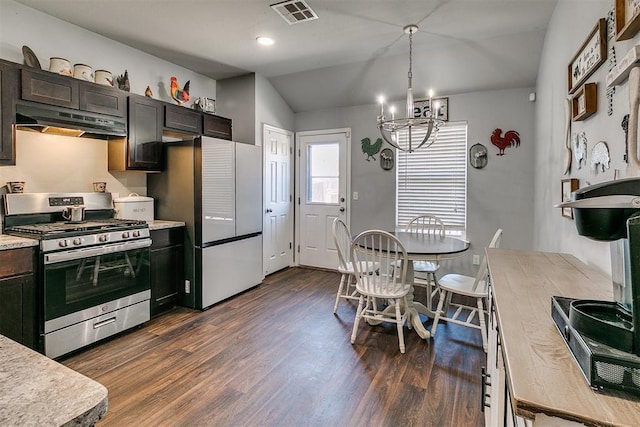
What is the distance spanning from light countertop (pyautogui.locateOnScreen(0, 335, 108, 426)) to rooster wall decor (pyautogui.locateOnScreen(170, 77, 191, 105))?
359 cm

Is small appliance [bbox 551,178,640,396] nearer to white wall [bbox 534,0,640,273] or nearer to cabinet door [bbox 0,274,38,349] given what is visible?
white wall [bbox 534,0,640,273]

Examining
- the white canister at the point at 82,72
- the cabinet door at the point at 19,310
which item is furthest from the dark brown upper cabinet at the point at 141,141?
the cabinet door at the point at 19,310

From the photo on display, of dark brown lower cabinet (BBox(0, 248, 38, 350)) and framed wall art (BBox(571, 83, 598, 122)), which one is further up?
framed wall art (BBox(571, 83, 598, 122))

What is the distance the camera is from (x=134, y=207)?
3.39 meters

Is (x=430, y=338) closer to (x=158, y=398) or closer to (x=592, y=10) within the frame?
(x=158, y=398)

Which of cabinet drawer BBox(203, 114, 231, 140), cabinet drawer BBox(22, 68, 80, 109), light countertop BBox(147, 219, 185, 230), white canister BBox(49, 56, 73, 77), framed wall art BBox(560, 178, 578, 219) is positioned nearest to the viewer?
framed wall art BBox(560, 178, 578, 219)

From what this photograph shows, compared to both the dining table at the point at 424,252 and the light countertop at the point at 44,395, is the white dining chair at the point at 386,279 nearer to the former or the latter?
the dining table at the point at 424,252

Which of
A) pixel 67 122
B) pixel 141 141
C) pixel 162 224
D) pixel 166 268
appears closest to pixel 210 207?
pixel 162 224

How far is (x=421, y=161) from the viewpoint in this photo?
4.44m

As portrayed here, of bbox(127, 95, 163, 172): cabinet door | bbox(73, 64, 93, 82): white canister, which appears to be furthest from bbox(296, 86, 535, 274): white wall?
bbox(73, 64, 93, 82): white canister

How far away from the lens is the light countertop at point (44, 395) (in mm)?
514

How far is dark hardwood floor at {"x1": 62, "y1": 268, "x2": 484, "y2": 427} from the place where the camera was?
1871 millimetres

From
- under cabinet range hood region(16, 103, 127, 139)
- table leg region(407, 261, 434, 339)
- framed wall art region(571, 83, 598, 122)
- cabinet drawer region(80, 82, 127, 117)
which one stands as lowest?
table leg region(407, 261, 434, 339)

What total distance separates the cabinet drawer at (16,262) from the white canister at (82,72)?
154 centimetres
